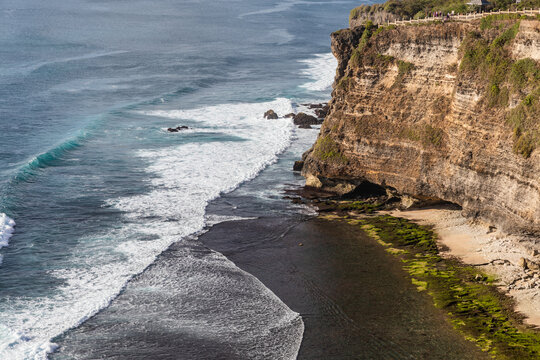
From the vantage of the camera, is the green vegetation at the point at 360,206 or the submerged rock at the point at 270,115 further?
the submerged rock at the point at 270,115

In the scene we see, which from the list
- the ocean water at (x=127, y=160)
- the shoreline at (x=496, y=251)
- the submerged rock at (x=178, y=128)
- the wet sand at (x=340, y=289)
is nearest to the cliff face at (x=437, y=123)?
the shoreline at (x=496, y=251)

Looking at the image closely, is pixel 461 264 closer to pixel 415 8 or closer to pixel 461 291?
pixel 461 291

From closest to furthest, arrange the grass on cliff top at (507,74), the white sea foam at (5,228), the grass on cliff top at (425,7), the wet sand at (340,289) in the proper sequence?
1. the wet sand at (340,289)
2. the grass on cliff top at (507,74)
3. the white sea foam at (5,228)
4. the grass on cliff top at (425,7)

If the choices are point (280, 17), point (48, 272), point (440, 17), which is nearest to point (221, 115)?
point (440, 17)

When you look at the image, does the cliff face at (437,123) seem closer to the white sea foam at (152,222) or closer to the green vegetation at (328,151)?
the green vegetation at (328,151)

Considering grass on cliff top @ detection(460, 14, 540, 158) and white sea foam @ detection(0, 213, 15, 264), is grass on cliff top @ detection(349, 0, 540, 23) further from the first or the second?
white sea foam @ detection(0, 213, 15, 264)

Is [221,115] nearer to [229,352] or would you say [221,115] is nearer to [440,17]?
[440,17]

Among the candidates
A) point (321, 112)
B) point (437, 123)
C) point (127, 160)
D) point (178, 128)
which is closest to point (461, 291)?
point (437, 123)
